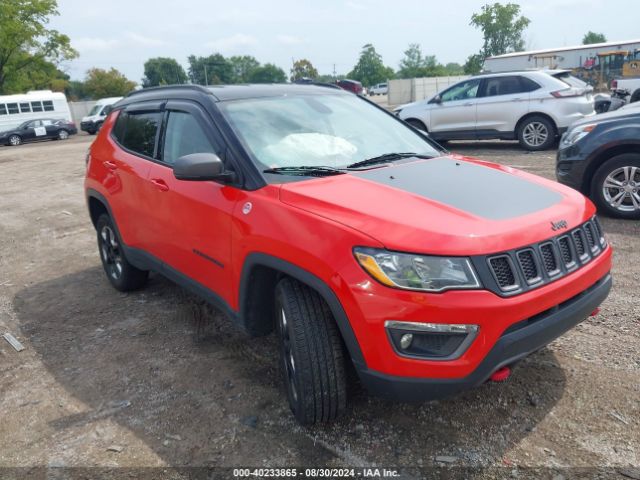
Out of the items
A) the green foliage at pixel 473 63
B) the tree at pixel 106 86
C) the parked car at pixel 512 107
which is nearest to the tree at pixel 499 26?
the green foliage at pixel 473 63

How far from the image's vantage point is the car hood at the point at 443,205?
88.4 inches

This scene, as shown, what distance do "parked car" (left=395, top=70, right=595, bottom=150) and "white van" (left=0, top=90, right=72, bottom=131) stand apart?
84.2ft

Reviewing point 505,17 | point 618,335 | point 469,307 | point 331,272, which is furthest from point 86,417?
point 505,17

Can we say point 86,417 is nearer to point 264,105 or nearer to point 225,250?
point 225,250

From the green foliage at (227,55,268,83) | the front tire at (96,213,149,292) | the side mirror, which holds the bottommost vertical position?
the front tire at (96,213,149,292)

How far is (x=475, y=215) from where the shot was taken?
7.93ft

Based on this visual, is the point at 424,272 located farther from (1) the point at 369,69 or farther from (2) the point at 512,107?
(1) the point at 369,69

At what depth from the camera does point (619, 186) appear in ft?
19.1

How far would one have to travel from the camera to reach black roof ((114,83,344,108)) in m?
3.46

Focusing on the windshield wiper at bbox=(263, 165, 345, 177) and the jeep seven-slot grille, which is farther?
the windshield wiper at bbox=(263, 165, 345, 177)

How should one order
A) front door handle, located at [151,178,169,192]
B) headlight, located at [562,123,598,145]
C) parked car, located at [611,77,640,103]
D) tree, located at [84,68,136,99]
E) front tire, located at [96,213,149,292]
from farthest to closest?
tree, located at [84,68,136,99] < parked car, located at [611,77,640,103] < headlight, located at [562,123,598,145] < front tire, located at [96,213,149,292] < front door handle, located at [151,178,169,192]

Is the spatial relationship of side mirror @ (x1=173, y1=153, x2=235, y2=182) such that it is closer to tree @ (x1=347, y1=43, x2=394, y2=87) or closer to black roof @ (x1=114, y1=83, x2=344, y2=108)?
black roof @ (x1=114, y1=83, x2=344, y2=108)

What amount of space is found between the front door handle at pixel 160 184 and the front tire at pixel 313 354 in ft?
4.53

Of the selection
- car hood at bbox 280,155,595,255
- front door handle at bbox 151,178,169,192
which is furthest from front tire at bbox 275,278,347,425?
front door handle at bbox 151,178,169,192
